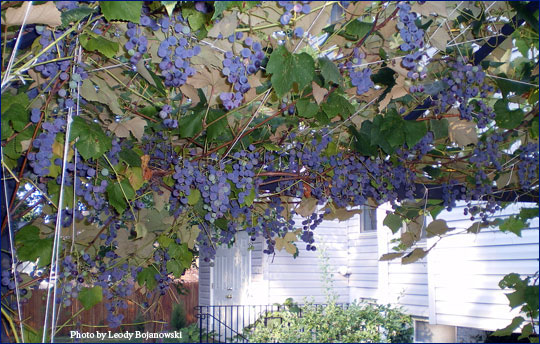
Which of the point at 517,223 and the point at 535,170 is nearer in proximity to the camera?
the point at 535,170

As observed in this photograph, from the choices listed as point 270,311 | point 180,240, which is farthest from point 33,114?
point 270,311

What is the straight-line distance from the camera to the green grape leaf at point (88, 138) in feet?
4.64

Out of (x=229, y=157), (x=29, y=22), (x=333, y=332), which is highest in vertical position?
(x=29, y=22)

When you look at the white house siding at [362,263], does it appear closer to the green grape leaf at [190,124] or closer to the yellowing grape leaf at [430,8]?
the green grape leaf at [190,124]

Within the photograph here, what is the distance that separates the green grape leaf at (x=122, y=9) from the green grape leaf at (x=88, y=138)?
38cm

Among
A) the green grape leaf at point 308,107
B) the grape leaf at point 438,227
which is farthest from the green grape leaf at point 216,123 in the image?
the grape leaf at point 438,227

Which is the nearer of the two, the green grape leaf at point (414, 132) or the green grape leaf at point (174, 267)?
the green grape leaf at point (414, 132)

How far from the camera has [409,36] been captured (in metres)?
1.39

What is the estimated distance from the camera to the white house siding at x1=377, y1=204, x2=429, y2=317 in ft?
21.7

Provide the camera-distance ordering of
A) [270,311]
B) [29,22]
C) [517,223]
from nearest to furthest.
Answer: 1. [29,22]
2. [517,223]
3. [270,311]

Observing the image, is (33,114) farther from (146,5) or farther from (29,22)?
(146,5)

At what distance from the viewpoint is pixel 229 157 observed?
6.89 feet

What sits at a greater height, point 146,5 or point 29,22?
point 146,5

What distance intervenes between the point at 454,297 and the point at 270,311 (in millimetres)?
3456
